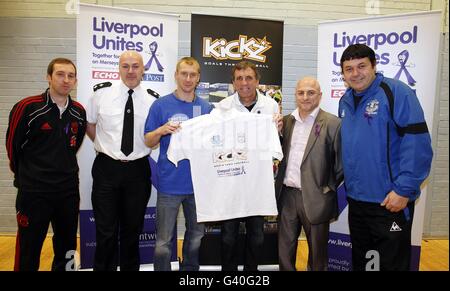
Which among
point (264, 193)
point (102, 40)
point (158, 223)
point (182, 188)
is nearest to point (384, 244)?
point (264, 193)

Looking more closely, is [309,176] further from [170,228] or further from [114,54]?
[114,54]

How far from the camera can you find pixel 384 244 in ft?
8.38

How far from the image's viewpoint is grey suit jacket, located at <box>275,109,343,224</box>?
111 inches

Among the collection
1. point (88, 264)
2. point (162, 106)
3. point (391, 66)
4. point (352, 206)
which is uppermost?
Result: point (391, 66)

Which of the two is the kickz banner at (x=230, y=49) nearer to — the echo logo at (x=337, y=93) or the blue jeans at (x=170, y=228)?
the echo logo at (x=337, y=93)

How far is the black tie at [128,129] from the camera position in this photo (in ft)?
9.61

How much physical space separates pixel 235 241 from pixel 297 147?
1004mm

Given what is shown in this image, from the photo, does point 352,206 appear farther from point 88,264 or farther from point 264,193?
point 88,264

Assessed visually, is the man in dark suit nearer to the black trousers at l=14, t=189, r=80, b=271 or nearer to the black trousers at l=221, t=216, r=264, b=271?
the black trousers at l=221, t=216, r=264, b=271

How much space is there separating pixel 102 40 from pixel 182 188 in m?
1.95

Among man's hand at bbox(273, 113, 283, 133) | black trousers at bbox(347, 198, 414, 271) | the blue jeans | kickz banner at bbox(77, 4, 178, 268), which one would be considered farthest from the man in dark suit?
kickz banner at bbox(77, 4, 178, 268)

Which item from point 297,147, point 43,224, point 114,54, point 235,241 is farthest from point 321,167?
point 114,54

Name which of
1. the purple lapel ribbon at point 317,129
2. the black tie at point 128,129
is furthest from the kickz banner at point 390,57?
the black tie at point 128,129

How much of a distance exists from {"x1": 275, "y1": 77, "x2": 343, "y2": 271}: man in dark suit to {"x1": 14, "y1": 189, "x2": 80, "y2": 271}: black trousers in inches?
71.9
